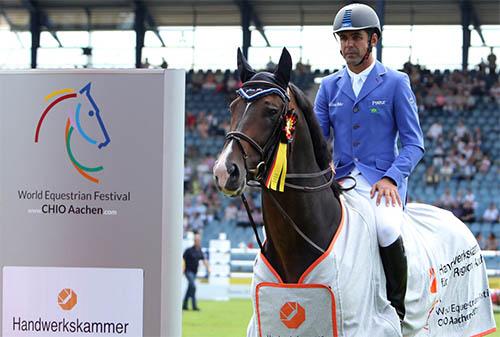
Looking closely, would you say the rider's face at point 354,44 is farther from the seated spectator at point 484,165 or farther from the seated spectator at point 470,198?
the seated spectator at point 484,165

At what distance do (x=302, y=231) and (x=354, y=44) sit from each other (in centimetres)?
115

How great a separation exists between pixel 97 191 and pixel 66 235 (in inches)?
13.2

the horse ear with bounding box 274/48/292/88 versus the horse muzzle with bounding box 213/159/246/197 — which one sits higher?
the horse ear with bounding box 274/48/292/88

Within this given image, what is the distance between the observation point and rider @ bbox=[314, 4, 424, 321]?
489cm

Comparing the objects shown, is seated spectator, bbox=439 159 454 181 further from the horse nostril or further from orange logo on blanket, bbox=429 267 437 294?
the horse nostril

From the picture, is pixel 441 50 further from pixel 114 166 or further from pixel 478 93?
pixel 114 166

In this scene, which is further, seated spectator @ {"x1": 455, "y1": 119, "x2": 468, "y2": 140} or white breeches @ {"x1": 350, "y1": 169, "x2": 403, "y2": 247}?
seated spectator @ {"x1": 455, "y1": 119, "x2": 468, "y2": 140}

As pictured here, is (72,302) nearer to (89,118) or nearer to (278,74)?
(89,118)

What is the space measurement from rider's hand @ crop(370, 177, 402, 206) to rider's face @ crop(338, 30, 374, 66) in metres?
0.69

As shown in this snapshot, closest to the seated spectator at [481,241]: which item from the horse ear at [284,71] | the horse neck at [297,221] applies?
the horse neck at [297,221]

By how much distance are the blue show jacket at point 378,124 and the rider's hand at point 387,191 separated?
0.39ft

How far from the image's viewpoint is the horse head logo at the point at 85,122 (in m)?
5.61

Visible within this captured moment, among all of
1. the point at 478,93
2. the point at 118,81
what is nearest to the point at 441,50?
the point at 478,93

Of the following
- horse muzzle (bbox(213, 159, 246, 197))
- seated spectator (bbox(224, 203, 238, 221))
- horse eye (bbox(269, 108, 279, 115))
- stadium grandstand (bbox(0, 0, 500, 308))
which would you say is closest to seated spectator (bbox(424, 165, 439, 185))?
stadium grandstand (bbox(0, 0, 500, 308))
